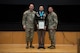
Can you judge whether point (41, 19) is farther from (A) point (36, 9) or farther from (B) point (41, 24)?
(A) point (36, 9)

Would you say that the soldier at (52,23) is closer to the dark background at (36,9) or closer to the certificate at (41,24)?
the certificate at (41,24)

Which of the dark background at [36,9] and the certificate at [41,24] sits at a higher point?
the dark background at [36,9]

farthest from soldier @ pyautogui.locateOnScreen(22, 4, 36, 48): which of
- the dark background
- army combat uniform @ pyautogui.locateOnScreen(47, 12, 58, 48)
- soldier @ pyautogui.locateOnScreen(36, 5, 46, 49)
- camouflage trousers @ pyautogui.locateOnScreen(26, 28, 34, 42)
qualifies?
the dark background

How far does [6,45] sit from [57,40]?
2.17m

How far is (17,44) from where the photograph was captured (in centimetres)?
966

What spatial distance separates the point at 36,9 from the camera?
9719 millimetres

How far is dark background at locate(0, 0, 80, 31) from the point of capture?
31.8ft

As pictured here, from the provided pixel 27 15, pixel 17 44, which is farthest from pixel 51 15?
pixel 17 44

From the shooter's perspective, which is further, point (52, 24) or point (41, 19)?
point (52, 24)

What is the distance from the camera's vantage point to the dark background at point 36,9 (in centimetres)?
968

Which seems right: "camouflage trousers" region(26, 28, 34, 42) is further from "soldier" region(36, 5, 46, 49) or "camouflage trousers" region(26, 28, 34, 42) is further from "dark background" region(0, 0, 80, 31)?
"dark background" region(0, 0, 80, 31)

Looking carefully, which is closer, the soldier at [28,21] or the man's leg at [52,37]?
the soldier at [28,21]

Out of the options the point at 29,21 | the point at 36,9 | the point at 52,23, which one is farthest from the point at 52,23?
the point at 36,9

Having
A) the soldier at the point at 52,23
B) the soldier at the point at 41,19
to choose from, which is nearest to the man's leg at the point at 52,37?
the soldier at the point at 52,23
